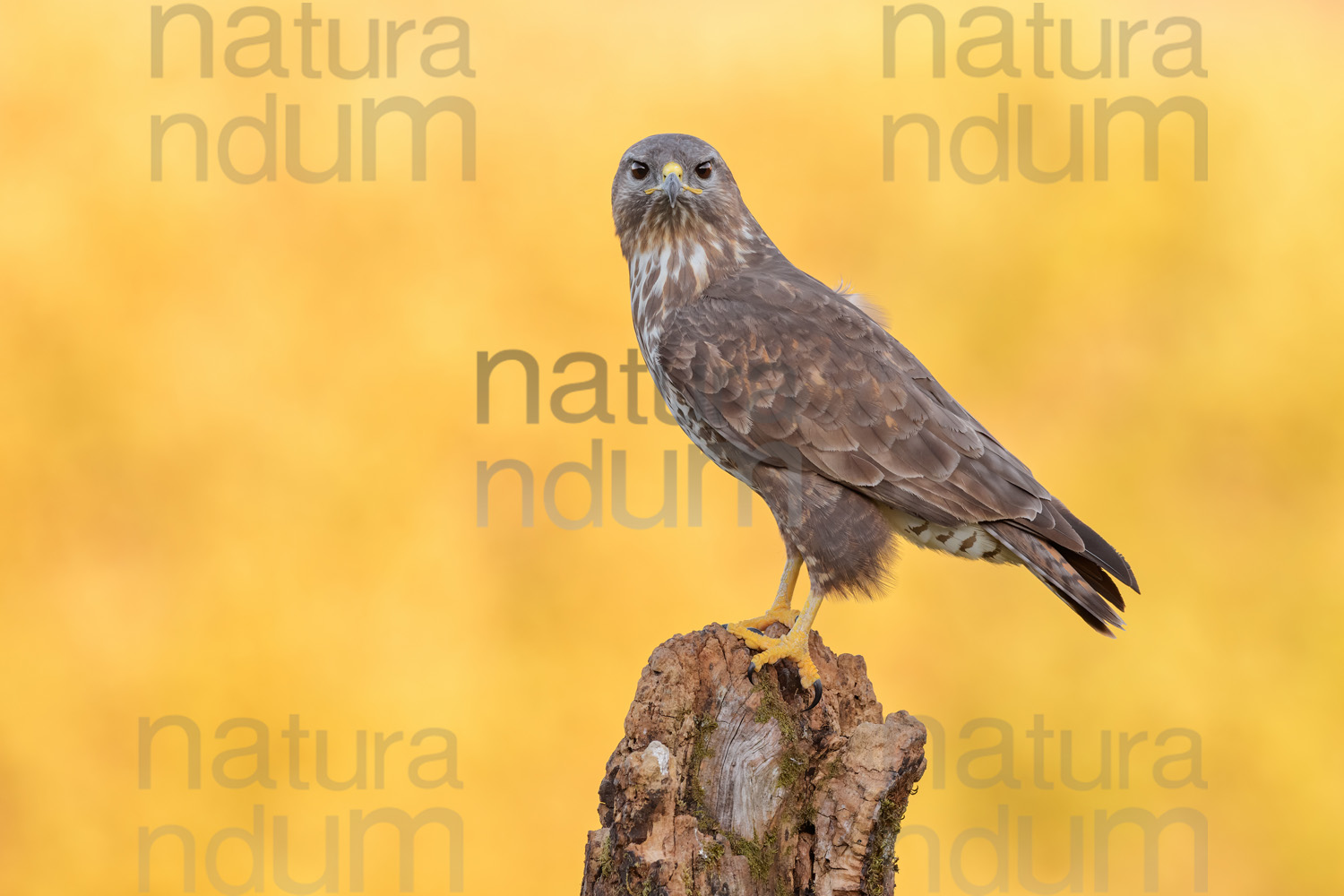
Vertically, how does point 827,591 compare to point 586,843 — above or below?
above

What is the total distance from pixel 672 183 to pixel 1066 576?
2.80 m

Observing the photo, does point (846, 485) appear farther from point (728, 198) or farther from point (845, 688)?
point (728, 198)

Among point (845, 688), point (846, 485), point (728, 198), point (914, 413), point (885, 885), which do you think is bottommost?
point (885, 885)

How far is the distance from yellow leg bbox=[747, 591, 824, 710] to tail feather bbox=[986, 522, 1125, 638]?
106cm

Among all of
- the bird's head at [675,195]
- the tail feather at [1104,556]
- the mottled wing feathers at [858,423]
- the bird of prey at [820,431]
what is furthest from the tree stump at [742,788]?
the bird's head at [675,195]

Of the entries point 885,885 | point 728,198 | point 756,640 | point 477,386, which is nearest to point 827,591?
point 756,640

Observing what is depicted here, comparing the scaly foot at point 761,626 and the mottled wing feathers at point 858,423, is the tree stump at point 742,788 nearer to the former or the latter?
the scaly foot at point 761,626

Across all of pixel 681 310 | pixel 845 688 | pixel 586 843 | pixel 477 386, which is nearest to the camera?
pixel 586 843

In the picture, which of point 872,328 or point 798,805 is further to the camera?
point 872,328

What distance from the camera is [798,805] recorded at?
499 cm

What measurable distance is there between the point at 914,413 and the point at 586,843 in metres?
2.61

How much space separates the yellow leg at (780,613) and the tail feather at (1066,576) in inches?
44.4

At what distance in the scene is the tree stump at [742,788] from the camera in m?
4.71

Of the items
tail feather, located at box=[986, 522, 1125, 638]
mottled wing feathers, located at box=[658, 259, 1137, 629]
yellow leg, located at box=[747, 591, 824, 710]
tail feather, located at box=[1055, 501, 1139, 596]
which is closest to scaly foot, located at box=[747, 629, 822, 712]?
yellow leg, located at box=[747, 591, 824, 710]
